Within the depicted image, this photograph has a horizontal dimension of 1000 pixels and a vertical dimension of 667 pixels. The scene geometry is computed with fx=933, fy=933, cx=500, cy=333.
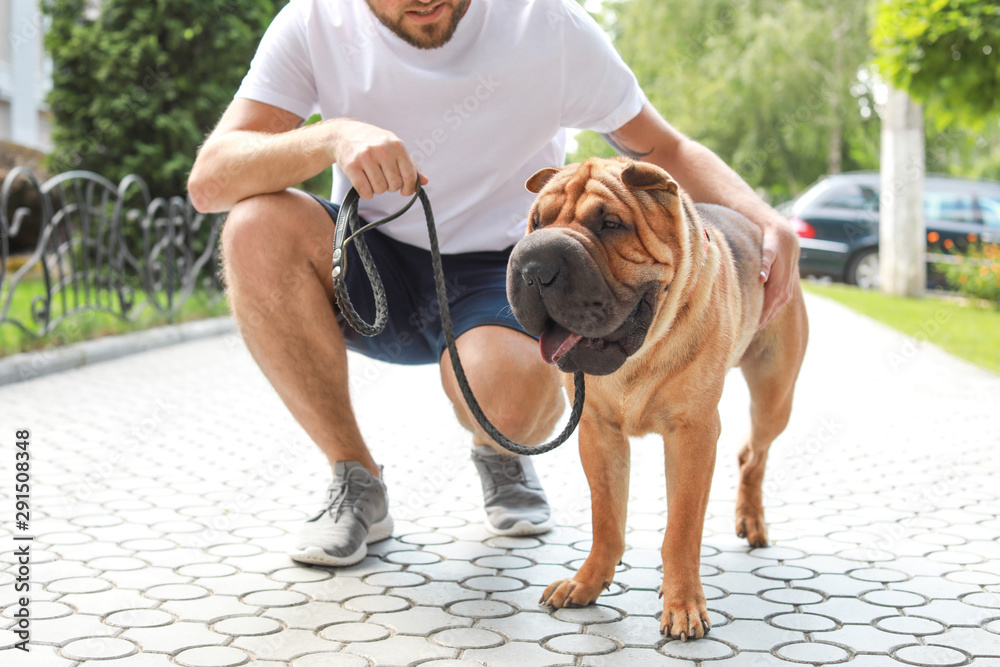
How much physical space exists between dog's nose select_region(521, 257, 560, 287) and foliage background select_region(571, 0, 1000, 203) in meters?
22.1

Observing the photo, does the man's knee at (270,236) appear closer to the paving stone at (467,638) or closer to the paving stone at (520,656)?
the paving stone at (467,638)

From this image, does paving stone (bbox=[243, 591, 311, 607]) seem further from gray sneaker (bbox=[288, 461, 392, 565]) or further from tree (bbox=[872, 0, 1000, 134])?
tree (bbox=[872, 0, 1000, 134])

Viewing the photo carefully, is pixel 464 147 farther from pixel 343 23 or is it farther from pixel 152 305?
pixel 152 305

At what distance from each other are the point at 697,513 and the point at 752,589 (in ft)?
1.45

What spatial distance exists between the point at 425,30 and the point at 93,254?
893cm

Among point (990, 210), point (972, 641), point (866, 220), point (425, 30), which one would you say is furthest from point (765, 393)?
point (990, 210)

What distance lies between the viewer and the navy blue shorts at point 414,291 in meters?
3.11

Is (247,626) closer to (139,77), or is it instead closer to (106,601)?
(106,601)

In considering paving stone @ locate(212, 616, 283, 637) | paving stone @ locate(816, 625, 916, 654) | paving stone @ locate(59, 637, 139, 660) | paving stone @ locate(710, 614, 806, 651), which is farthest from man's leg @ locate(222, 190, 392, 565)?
paving stone @ locate(816, 625, 916, 654)

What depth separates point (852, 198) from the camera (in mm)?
15438

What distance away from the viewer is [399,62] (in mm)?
3078

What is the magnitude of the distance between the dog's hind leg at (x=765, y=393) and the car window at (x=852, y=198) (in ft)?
43.4

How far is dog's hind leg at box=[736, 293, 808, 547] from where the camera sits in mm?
2977

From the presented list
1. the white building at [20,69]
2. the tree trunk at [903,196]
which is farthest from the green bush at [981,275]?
the white building at [20,69]
